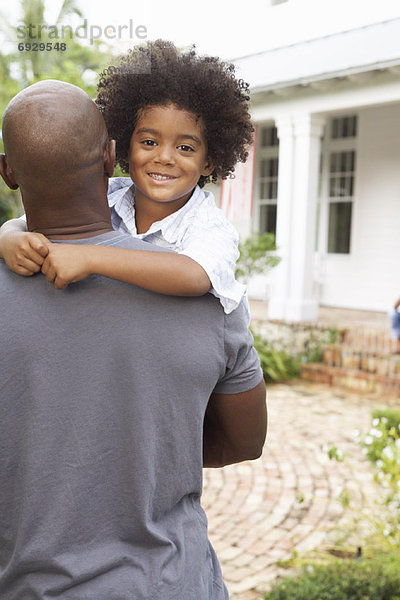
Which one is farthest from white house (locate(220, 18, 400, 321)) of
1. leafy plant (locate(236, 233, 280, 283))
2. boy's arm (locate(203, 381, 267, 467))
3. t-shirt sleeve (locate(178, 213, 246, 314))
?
boy's arm (locate(203, 381, 267, 467))

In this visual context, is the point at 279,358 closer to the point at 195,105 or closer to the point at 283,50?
the point at 283,50

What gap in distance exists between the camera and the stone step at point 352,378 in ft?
25.6

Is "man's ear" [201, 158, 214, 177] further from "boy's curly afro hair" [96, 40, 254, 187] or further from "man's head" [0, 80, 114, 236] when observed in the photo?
"man's head" [0, 80, 114, 236]

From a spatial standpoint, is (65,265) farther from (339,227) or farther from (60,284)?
(339,227)

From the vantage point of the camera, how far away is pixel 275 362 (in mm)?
8641

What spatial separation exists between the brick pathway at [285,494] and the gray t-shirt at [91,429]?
2281 millimetres

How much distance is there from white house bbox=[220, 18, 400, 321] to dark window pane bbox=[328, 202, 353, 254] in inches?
0.7

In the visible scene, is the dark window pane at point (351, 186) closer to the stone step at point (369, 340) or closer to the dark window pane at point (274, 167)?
the dark window pane at point (274, 167)

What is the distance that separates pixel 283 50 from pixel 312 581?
8898 millimetres

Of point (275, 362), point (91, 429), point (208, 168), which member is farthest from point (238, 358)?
point (275, 362)

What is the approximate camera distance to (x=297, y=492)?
4.95m

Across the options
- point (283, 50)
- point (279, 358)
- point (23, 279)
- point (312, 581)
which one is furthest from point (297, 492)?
point (283, 50)

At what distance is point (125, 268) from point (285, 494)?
4128mm

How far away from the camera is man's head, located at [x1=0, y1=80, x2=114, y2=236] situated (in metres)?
1.11
